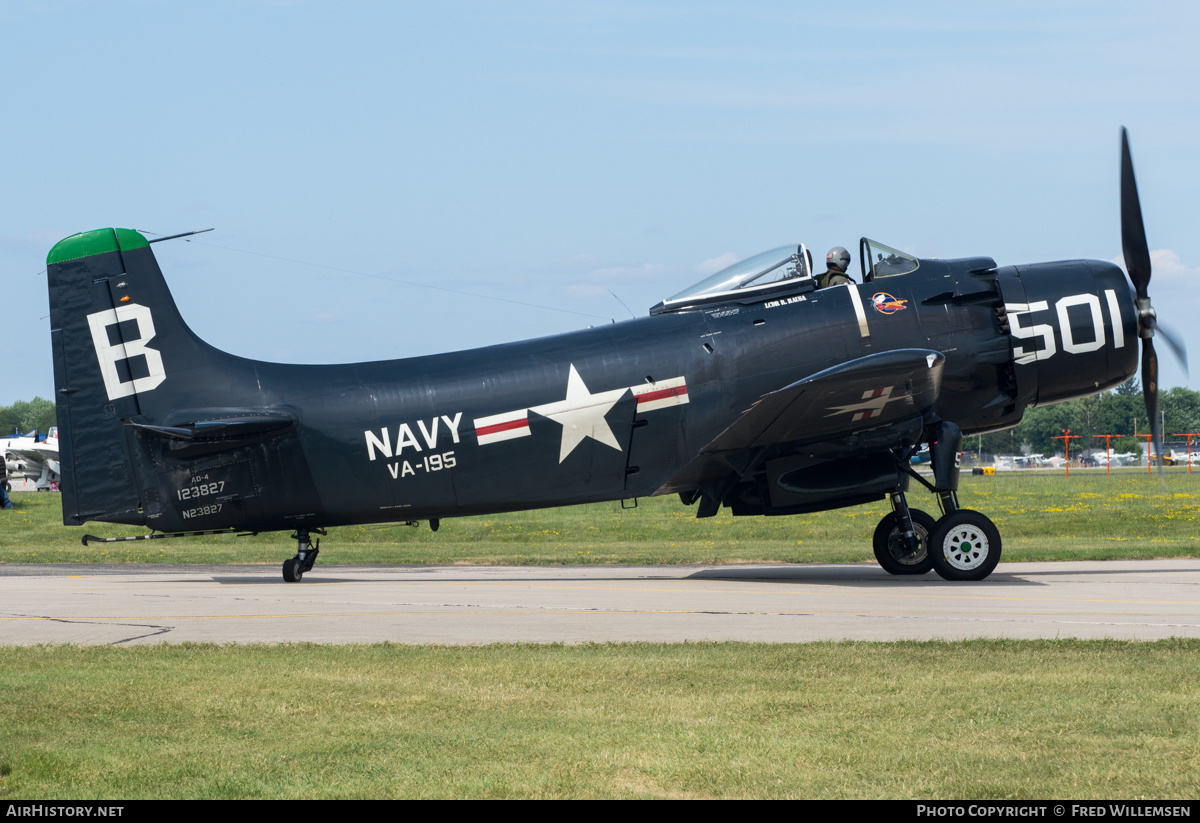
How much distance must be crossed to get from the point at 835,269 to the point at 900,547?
4.32 metres

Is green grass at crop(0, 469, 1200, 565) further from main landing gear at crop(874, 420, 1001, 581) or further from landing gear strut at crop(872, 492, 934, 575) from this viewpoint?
main landing gear at crop(874, 420, 1001, 581)

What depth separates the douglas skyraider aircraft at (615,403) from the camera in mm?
15977

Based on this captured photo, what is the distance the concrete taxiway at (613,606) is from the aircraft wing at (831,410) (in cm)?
187

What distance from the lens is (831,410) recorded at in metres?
15.1

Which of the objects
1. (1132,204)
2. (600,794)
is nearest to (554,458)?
(1132,204)

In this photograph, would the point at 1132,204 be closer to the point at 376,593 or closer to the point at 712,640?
the point at 712,640

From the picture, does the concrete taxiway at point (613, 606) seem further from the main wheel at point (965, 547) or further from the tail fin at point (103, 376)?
the tail fin at point (103, 376)

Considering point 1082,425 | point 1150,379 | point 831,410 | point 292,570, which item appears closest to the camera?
point 831,410

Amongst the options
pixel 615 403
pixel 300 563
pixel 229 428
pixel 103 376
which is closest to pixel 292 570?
pixel 300 563

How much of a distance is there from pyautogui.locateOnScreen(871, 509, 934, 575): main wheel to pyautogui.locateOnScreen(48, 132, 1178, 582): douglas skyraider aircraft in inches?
1.3

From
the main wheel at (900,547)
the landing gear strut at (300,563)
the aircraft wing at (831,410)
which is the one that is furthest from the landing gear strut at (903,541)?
the landing gear strut at (300,563)

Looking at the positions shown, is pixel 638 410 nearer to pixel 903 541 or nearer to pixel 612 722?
pixel 903 541

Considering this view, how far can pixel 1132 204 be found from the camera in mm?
16609
